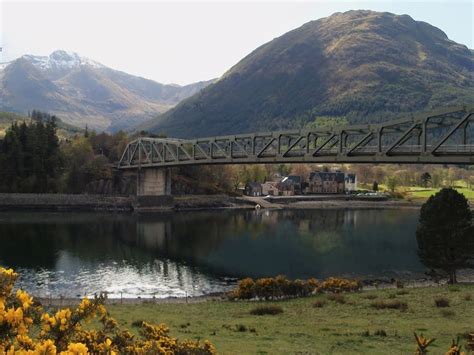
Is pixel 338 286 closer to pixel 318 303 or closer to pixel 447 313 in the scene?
pixel 318 303

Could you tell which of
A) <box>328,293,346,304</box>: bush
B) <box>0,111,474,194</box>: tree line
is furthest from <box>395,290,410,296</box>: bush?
<box>0,111,474,194</box>: tree line

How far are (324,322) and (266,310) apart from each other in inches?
207

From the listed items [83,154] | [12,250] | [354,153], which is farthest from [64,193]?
[354,153]

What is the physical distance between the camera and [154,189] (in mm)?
132875

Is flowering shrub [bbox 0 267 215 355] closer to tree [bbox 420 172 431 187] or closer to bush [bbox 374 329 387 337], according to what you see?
bush [bbox 374 329 387 337]

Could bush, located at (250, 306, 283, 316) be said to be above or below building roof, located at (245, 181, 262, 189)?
below

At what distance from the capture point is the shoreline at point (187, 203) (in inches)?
4862

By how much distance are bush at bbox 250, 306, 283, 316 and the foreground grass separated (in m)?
0.49

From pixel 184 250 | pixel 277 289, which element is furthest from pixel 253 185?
pixel 277 289

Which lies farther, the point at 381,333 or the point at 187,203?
the point at 187,203

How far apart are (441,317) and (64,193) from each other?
389 feet

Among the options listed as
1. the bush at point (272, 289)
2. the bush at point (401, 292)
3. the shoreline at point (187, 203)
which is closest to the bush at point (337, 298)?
the bush at point (272, 289)

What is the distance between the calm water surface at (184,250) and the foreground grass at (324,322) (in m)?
15.9

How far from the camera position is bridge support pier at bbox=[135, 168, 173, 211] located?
129m
